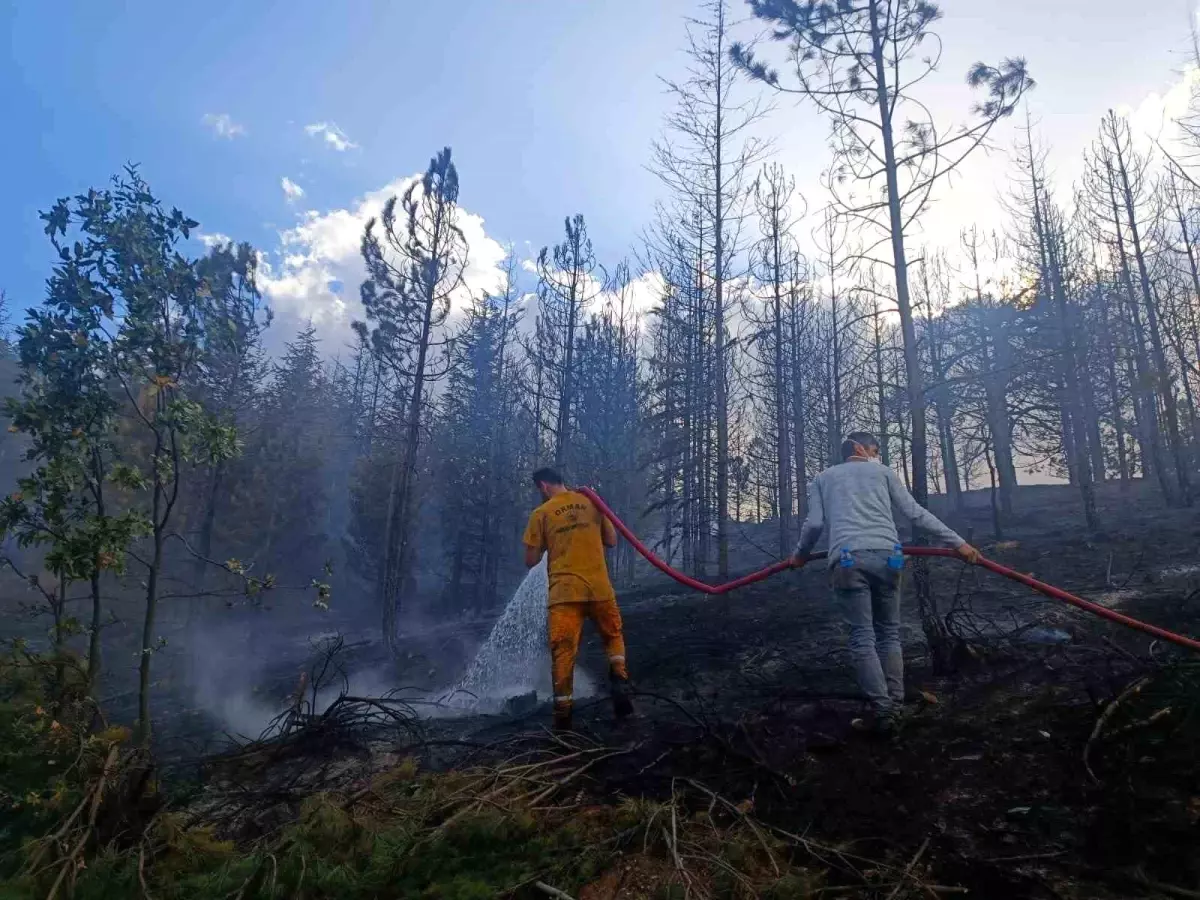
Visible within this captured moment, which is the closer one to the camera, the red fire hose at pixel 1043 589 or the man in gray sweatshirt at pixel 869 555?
the red fire hose at pixel 1043 589

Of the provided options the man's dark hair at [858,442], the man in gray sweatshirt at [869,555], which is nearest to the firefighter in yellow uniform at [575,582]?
the man in gray sweatshirt at [869,555]

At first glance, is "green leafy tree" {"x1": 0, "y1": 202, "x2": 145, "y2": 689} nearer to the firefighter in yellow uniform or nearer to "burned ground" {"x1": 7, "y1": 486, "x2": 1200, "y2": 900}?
"burned ground" {"x1": 7, "y1": 486, "x2": 1200, "y2": 900}

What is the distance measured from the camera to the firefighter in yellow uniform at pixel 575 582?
5.04 metres

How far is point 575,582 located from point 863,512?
2209mm

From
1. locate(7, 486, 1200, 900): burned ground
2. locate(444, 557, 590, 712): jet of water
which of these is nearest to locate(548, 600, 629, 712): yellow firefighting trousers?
locate(7, 486, 1200, 900): burned ground

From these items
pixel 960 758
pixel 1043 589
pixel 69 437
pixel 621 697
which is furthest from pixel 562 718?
pixel 69 437

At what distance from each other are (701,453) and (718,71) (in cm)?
947

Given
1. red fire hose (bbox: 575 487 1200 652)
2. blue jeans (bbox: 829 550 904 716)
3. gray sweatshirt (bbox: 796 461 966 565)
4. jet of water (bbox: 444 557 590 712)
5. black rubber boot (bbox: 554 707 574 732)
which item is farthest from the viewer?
jet of water (bbox: 444 557 590 712)

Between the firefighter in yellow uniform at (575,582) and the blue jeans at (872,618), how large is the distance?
1.74 m

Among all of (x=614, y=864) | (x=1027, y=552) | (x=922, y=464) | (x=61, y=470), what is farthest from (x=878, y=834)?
(x=1027, y=552)

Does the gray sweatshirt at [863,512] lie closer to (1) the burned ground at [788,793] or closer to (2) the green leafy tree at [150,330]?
(1) the burned ground at [788,793]

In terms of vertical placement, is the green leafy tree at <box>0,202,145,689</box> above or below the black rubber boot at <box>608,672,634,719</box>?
above

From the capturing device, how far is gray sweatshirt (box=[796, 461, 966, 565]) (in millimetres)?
4359

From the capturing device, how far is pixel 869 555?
432 centimetres
